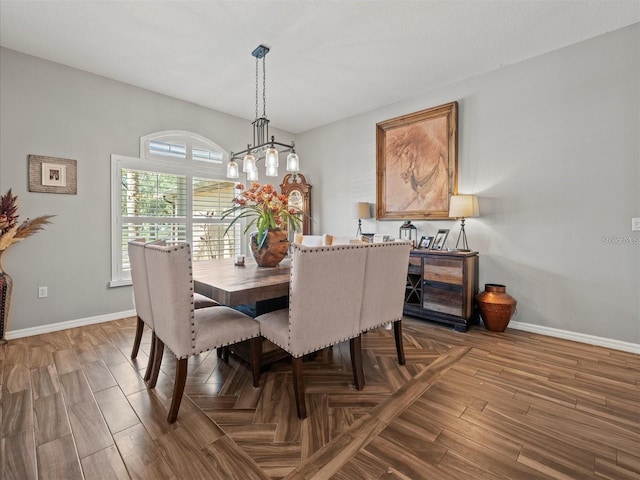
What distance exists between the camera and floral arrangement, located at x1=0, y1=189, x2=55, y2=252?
8.77ft

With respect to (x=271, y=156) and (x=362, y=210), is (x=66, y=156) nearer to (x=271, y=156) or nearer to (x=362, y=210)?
(x=271, y=156)

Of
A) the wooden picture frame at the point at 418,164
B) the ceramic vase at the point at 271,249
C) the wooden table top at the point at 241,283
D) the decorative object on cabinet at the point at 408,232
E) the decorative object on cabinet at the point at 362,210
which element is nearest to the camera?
the wooden table top at the point at 241,283

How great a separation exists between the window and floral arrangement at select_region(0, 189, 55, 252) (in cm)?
70

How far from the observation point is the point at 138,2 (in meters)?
2.22

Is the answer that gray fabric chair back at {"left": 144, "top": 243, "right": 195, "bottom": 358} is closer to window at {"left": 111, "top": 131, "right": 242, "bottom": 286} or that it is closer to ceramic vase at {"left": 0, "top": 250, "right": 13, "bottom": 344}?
ceramic vase at {"left": 0, "top": 250, "right": 13, "bottom": 344}

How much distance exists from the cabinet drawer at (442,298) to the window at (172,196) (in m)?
2.62

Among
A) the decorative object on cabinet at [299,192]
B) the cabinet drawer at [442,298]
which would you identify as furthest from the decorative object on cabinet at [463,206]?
the decorative object on cabinet at [299,192]

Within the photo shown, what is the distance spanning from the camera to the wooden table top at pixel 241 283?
65.3 inches

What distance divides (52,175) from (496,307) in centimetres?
469

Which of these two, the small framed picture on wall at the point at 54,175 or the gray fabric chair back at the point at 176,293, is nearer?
the gray fabric chair back at the point at 176,293

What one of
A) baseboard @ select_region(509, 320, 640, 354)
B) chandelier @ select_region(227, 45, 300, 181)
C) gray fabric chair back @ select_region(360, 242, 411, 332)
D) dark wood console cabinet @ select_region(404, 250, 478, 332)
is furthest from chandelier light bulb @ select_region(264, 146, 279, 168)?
baseboard @ select_region(509, 320, 640, 354)

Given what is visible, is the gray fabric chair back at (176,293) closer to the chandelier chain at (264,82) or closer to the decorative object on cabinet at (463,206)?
the chandelier chain at (264,82)

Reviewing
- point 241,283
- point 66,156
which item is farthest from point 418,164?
point 66,156

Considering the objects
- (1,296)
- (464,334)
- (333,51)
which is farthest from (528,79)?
(1,296)
